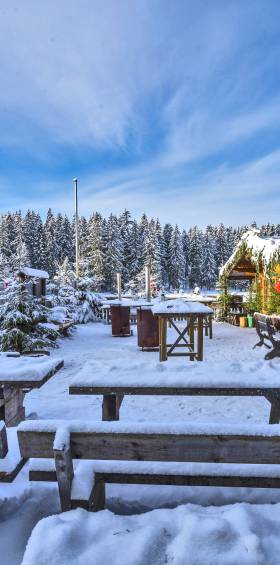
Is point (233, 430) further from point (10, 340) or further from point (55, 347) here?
point (55, 347)

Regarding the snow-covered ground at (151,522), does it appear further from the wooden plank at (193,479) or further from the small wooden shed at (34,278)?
the small wooden shed at (34,278)

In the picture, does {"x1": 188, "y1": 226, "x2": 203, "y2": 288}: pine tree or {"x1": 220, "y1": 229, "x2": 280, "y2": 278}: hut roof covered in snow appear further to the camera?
{"x1": 188, "y1": 226, "x2": 203, "y2": 288}: pine tree

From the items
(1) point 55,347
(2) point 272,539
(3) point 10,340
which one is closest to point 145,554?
(2) point 272,539

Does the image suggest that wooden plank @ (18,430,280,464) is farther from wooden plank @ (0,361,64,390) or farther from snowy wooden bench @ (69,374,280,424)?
wooden plank @ (0,361,64,390)

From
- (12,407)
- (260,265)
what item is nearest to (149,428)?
(12,407)

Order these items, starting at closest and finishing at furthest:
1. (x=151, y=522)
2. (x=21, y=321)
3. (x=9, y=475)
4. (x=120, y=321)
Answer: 1. (x=151, y=522)
2. (x=9, y=475)
3. (x=21, y=321)
4. (x=120, y=321)

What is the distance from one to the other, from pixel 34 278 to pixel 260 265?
10584 mm

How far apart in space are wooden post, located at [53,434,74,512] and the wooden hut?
1118 centimetres

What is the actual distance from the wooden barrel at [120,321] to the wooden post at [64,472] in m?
11.9

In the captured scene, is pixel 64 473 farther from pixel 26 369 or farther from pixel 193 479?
pixel 26 369

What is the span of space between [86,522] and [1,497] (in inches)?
36.9

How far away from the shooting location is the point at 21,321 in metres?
10.1

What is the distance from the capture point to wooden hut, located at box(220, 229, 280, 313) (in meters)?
13.8

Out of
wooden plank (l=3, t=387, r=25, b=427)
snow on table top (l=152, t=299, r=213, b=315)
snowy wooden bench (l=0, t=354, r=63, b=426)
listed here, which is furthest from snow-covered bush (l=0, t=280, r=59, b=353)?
snowy wooden bench (l=0, t=354, r=63, b=426)
